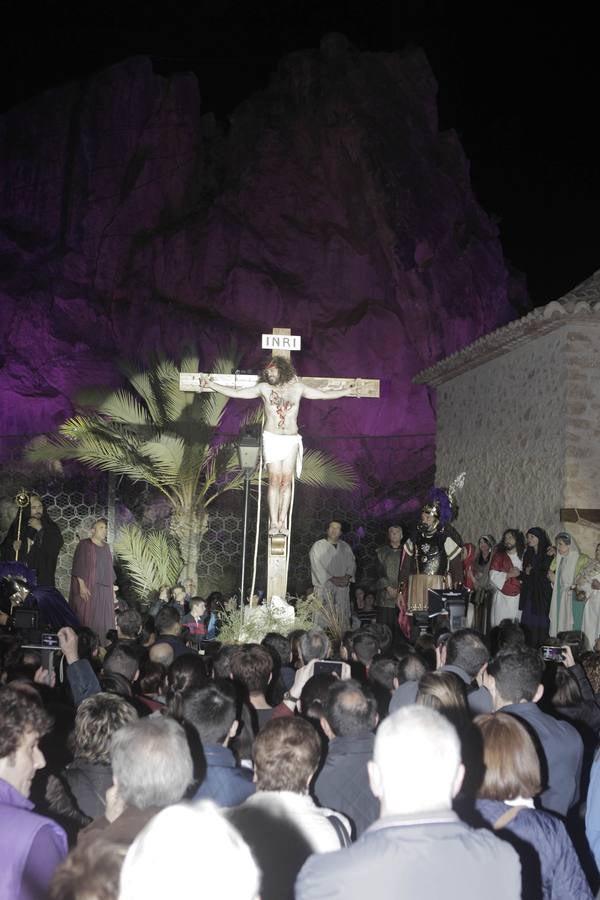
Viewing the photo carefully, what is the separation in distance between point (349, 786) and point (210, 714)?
2.08ft

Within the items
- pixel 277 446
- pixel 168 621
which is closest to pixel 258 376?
pixel 277 446

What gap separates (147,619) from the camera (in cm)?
981

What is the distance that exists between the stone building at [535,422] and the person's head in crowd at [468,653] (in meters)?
6.87

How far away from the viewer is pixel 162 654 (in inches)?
242

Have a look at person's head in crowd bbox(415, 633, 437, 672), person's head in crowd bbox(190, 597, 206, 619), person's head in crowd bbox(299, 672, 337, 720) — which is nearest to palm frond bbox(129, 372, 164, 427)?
person's head in crowd bbox(190, 597, 206, 619)

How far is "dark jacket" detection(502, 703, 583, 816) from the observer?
13.3ft

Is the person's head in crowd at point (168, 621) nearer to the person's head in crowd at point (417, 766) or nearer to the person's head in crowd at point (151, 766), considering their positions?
the person's head in crowd at point (151, 766)

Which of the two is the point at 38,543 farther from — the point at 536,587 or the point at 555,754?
the point at 555,754

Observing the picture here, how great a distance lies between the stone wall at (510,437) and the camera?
12492 mm

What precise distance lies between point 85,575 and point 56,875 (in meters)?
8.64

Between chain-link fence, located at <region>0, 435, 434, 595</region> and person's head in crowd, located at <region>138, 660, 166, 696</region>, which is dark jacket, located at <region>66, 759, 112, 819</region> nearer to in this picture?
person's head in crowd, located at <region>138, 660, 166, 696</region>

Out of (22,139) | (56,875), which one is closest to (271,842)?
(56,875)

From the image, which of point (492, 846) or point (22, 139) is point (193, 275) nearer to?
point (22, 139)

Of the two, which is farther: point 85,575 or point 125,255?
point 125,255
